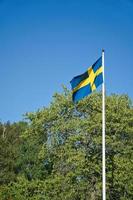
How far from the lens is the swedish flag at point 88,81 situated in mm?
23094

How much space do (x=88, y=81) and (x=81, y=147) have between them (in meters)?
18.7

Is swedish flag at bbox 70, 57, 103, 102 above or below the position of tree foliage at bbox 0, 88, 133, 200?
below

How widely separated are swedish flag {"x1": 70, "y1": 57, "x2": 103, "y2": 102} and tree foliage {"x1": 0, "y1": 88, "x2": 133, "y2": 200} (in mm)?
16600

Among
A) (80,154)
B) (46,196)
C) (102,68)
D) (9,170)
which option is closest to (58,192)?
(46,196)

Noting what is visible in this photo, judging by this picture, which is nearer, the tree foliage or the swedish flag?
the swedish flag

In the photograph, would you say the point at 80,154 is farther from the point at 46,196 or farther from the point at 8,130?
the point at 8,130

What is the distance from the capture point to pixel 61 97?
44.3m

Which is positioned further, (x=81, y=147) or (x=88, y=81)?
(x=81, y=147)

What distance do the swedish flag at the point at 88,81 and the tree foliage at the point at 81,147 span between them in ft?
54.5

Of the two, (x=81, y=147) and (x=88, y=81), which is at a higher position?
(x=81, y=147)

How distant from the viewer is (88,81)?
76.3 ft

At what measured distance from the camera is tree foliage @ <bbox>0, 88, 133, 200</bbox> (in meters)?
39.9

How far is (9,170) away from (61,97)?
31.6 meters

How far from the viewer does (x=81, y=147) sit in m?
41.3
